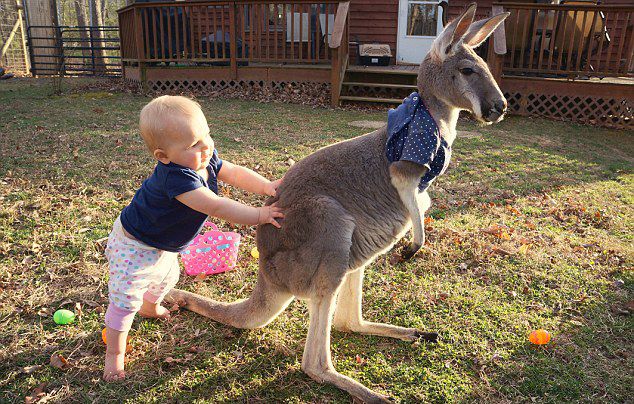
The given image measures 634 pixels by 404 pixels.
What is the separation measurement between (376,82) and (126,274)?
34.0 feet

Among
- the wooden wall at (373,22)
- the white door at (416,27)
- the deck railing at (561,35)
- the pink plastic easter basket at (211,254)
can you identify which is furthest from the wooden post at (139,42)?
the pink plastic easter basket at (211,254)

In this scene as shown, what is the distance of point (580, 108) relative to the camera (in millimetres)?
10734

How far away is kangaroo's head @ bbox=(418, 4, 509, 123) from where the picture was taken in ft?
8.93

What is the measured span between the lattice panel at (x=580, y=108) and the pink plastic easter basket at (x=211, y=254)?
9197 millimetres

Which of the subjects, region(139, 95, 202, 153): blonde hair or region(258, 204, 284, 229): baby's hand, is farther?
region(258, 204, 284, 229): baby's hand

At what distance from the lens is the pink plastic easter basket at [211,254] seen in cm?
369

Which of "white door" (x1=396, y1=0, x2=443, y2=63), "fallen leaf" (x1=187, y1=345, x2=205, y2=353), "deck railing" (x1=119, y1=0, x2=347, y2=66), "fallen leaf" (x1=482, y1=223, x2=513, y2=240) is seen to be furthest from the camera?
"white door" (x1=396, y1=0, x2=443, y2=63)

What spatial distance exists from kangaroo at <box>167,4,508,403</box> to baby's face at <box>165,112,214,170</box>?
0.53 m

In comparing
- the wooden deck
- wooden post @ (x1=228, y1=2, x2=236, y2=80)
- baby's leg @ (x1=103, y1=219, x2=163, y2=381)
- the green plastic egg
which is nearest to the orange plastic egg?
baby's leg @ (x1=103, y1=219, x2=163, y2=381)

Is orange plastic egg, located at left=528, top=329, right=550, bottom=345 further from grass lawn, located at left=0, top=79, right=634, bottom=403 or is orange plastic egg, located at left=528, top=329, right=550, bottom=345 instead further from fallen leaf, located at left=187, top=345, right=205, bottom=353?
fallen leaf, located at left=187, top=345, right=205, bottom=353

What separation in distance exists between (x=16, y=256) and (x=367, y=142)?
3.01 m

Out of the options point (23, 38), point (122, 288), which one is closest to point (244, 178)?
point (122, 288)

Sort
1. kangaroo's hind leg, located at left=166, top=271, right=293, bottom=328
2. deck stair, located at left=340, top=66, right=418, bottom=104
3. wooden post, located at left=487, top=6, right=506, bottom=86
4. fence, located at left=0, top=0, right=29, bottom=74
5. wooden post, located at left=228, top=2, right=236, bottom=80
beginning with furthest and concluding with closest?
fence, located at left=0, top=0, right=29, bottom=74, deck stair, located at left=340, top=66, right=418, bottom=104, wooden post, located at left=228, top=2, right=236, bottom=80, wooden post, located at left=487, top=6, right=506, bottom=86, kangaroo's hind leg, located at left=166, top=271, right=293, bottom=328

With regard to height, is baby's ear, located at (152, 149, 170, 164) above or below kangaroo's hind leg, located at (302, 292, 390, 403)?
Answer: above
